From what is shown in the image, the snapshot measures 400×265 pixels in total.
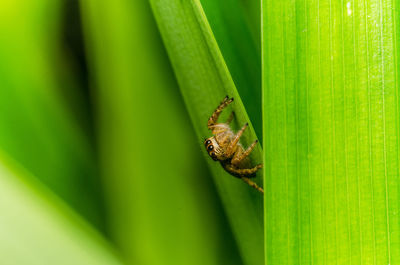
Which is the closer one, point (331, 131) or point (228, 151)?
point (331, 131)

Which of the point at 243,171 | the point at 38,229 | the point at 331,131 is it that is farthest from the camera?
the point at 243,171

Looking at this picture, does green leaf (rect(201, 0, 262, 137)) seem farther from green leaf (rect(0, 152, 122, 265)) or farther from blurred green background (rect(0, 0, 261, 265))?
green leaf (rect(0, 152, 122, 265))

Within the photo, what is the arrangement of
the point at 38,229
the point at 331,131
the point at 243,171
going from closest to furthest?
the point at 331,131 → the point at 38,229 → the point at 243,171

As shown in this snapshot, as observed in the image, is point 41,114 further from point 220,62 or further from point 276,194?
point 276,194

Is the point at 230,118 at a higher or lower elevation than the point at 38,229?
higher

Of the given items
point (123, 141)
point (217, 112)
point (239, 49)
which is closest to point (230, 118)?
point (217, 112)

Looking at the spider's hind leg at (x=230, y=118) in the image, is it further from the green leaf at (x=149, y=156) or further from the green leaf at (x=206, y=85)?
the green leaf at (x=149, y=156)

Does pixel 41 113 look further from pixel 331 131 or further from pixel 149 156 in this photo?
pixel 331 131

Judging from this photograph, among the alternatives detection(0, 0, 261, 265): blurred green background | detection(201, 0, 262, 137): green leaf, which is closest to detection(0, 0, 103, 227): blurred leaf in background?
detection(0, 0, 261, 265): blurred green background
